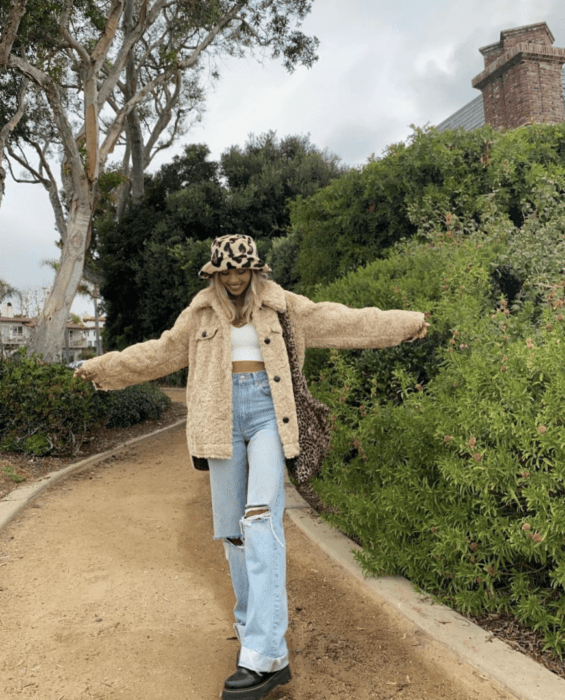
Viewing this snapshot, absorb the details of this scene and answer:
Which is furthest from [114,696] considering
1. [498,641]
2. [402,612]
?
[498,641]

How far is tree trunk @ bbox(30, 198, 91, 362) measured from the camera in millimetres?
9781

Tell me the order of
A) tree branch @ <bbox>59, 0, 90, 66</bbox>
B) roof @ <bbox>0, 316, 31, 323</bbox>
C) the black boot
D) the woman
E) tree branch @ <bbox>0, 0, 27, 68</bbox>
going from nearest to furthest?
the black boot
the woman
tree branch @ <bbox>0, 0, 27, 68</bbox>
tree branch @ <bbox>59, 0, 90, 66</bbox>
roof @ <bbox>0, 316, 31, 323</bbox>

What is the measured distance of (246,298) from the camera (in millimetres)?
2922

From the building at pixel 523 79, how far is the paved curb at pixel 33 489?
33.3 ft

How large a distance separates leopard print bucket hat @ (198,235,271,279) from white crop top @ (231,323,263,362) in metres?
0.28

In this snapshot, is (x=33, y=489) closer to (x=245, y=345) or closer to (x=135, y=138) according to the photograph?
(x=245, y=345)

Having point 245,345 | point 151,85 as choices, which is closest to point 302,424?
point 245,345

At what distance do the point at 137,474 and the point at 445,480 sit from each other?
467 cm

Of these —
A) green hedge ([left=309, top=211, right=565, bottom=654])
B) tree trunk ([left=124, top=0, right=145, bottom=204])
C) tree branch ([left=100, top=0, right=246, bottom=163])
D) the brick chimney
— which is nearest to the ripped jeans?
green hedge ([left=309, top=211, right=565, bottom=654])

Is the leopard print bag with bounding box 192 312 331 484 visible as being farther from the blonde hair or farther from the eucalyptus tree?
the eucalyptus tree

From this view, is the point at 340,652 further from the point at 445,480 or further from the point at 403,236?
the point at 403,236

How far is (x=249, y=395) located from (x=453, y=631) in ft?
5.07

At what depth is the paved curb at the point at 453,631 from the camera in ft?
8.64

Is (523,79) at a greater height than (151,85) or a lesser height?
greater
